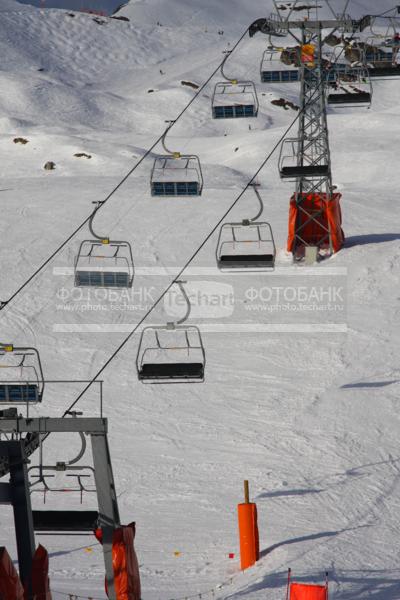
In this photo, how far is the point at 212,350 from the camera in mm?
27219

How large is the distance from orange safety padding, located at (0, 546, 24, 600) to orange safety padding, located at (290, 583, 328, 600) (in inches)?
122

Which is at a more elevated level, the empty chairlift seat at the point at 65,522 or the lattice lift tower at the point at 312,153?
the lattice lift tower at the point at 312,153

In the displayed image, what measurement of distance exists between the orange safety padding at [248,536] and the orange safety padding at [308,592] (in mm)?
3378

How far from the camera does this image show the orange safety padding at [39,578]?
14.4 m

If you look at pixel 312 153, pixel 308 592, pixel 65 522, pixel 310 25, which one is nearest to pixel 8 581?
pixel 65 522

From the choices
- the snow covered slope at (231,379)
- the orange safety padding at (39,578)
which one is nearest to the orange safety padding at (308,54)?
the snow covered slope at (231,379)

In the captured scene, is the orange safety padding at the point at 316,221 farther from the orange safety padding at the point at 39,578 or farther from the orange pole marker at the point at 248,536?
the orange safety padding at the point at 39,578

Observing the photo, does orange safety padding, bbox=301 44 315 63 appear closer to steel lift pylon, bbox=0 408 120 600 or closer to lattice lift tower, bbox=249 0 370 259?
lattice lift tower, bbox=249 0 370 259

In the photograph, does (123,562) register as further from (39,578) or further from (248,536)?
(248,536)

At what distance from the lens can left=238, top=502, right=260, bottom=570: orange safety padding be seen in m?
17.2

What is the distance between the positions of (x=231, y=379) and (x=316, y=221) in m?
7.63

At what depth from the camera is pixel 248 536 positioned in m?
17.2

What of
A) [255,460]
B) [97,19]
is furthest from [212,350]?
[97,19]

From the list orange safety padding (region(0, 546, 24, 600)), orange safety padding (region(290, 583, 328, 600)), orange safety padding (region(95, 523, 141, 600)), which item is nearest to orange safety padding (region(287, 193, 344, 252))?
orange safety padding (region(95, 523, 141, 600))
